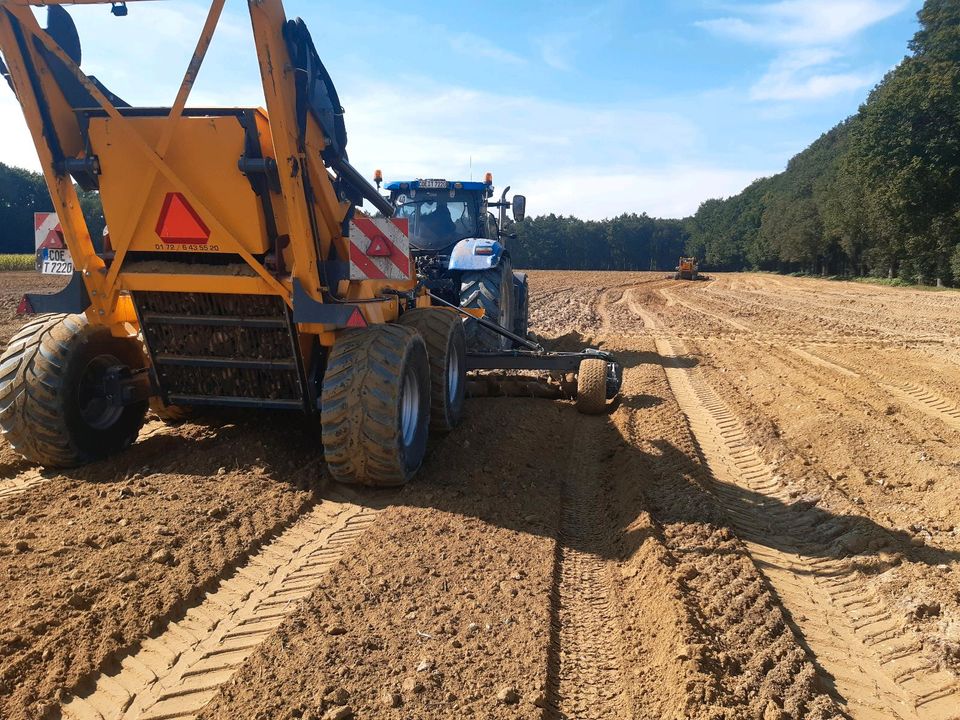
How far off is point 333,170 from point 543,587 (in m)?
3.46

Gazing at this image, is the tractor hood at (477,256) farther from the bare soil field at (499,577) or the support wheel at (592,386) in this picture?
the bare soil field at (499,577)

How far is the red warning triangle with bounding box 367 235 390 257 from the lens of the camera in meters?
4.47

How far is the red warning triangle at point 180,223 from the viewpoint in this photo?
4191 mm

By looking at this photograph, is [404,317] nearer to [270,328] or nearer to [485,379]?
[270,328]

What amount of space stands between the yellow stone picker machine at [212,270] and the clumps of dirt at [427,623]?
644 mm

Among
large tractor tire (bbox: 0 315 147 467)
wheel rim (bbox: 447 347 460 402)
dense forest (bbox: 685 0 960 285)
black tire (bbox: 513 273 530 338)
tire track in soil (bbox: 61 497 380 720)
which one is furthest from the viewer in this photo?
dense forest (bbox: 685 0 960 285)

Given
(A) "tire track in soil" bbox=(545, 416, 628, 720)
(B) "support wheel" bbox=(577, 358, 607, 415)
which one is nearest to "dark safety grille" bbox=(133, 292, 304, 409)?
(A) "tire track in soil" bbox=(545, 416, 628, 720)

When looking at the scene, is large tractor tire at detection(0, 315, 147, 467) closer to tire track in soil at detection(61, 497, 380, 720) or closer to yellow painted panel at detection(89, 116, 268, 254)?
yellow painted panel at detection(89, 116, 268, 254)

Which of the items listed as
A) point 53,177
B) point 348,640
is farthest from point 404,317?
point 348,640

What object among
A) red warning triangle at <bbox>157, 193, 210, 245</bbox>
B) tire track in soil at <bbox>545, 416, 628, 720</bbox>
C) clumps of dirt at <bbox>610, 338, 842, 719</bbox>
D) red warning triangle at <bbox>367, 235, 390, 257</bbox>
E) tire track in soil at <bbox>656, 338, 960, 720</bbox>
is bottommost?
tire track in soil at <bbox>656, 338, 960, 720</bbox>

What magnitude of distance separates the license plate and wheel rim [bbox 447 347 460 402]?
293 centimetres

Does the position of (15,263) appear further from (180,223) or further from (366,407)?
(366,407)

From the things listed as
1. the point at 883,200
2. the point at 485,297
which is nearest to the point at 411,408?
the point at 485,297

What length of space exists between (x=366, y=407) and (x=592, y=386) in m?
3.21
